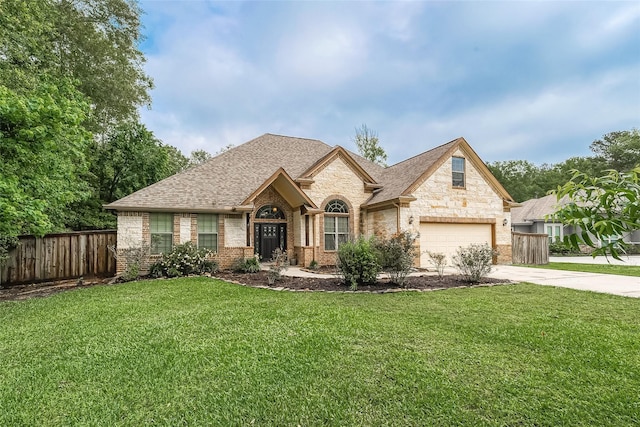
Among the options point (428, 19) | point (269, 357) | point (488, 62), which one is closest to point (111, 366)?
point (269, 357)

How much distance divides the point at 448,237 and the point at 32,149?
15.0 meters

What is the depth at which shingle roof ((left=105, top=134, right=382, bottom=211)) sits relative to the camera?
1284cm

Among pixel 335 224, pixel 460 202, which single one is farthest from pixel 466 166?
pixel 335 224

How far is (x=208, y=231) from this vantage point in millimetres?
13391

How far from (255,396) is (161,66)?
Result: 1919 centimetres

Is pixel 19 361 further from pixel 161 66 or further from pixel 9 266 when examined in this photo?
pixel 161 66

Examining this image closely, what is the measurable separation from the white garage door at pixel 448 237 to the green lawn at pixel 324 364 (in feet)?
24.8

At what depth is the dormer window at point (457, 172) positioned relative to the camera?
1533 centimetres

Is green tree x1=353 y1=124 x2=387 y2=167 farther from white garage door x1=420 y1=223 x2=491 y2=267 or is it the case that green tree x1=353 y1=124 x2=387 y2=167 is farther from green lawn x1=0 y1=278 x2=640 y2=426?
green lawn x1=0 y1=278 x2=640 y2=426

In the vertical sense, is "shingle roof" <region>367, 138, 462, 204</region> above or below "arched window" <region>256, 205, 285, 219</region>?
above

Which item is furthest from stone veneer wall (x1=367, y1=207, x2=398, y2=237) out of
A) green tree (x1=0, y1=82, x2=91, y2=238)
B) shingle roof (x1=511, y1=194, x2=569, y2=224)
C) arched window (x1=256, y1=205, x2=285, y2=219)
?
shingle roof (x1=511, y1=194, x2=569, y2=224)

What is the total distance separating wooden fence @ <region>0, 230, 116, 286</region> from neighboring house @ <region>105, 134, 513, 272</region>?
3.76 ft

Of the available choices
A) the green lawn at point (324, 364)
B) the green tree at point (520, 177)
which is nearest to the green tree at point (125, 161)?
the green lawn at point (324, 364)

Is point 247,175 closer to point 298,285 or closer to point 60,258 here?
point 298,285
